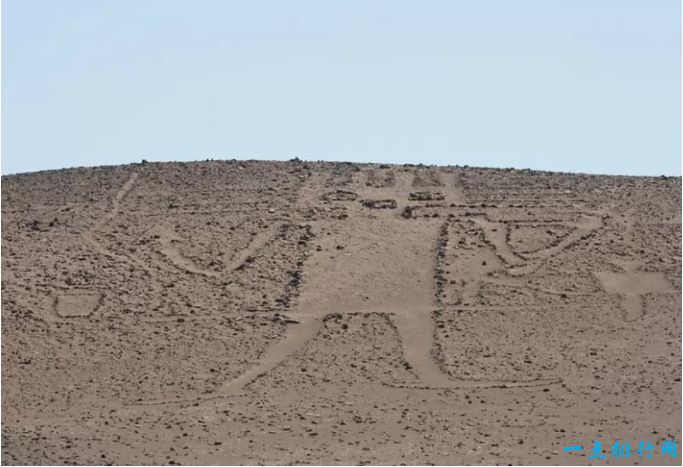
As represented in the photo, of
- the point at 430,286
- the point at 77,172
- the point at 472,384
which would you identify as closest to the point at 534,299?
the point at 430,286

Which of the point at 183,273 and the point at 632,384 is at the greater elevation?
the point at 183,273

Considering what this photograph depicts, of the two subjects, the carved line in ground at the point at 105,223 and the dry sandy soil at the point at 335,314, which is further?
the carved line in ground at the point at 105,223

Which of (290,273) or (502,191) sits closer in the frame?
(290,273)

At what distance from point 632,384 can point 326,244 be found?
25.1 ft

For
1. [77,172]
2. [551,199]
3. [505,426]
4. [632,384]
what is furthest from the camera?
[77,172]

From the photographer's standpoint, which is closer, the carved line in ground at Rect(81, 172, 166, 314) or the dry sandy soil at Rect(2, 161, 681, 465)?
the dry sandy soil at Rect(2, 161, 681, 465)

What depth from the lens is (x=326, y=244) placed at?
97.4 feet

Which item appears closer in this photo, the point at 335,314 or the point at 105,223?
the point at 335,314

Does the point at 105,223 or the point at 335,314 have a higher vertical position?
the point at 105,223

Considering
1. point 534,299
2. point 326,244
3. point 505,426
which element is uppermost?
point 326,244

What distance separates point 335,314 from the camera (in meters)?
26.8

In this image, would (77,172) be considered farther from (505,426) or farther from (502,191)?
(505,426)

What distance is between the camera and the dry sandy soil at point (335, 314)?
21.9 meters

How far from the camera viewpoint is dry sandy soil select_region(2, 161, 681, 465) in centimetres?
2186
